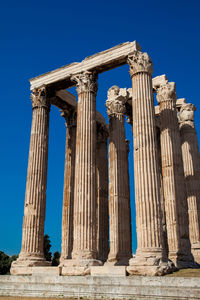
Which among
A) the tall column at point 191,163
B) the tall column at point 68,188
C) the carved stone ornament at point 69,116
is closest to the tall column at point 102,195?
the tall column at point 68,188

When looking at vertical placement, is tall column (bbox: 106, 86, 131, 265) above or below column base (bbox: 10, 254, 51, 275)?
above

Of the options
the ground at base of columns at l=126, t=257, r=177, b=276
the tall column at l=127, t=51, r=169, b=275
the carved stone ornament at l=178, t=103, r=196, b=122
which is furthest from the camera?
the carved stone ornament at l=178, t=103, r=196, b=122

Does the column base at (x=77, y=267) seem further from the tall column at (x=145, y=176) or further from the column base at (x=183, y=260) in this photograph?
the column base at (x=183, y=260)

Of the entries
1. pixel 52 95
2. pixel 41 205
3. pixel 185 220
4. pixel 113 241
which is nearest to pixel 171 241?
pixel 185 220

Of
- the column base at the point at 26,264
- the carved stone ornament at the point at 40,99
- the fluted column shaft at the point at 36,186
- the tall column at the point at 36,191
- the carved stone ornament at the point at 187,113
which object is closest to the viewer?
the column base at the point at 26,264

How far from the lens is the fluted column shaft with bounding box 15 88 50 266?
96.0ft

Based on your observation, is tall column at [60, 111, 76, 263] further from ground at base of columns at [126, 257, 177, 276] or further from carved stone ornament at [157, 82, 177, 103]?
ground at base of columns at [126, 257, 177, 276]

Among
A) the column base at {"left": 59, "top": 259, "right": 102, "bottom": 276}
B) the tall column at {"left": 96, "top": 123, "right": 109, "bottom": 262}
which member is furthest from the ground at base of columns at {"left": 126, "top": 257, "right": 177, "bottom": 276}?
the tall column at {"left": 96, "top": 123, "right": 109, "bottom": 262}

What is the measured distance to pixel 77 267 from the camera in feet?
80.7

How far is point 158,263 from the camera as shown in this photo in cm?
2202

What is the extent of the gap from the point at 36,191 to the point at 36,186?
48cm

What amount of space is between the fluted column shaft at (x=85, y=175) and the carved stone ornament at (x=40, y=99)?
434 centimetres

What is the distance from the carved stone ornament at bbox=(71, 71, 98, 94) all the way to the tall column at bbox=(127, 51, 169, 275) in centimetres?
417

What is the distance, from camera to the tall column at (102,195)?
36781 millimetres
